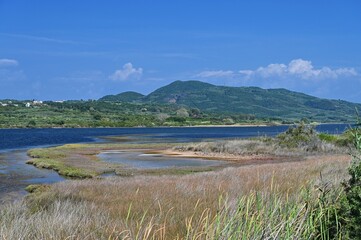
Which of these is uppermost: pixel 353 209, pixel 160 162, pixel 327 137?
pixel 353 209

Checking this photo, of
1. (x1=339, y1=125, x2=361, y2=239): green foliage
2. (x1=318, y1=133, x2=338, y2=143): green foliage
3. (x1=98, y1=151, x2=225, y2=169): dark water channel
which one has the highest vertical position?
(x1=339, y1=125, x2=361, y2=239): green foliage

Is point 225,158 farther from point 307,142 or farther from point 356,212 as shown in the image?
point 356,212

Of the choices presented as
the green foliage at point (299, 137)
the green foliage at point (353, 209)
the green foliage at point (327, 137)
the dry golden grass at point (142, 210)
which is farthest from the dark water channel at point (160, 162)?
the green foliage at point (353, 209)

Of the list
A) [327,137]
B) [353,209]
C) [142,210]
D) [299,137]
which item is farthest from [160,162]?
[353,209]

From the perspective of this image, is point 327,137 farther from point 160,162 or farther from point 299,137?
point 160,162

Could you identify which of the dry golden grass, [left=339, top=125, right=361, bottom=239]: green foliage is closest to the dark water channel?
the dry golden grass

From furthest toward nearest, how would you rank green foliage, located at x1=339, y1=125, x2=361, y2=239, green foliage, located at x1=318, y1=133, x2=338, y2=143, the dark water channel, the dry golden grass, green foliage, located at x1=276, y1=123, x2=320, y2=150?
green foliage, located at x1=318, y1=133, x2=338, y2=143 < green foliage, located at x1=276, y1=123, x2=320, y2=150 < the dark water channel < the dry golden grass < green foliage, located at x1=339, y1=125, x2=361, y2=239

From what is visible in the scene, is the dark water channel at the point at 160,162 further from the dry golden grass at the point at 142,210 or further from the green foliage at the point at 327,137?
the dry golden grass at the point at 142,210

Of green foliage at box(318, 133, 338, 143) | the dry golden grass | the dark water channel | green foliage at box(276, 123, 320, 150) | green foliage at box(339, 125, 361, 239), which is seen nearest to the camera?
green foliage at box(339, 125, 361, 239)

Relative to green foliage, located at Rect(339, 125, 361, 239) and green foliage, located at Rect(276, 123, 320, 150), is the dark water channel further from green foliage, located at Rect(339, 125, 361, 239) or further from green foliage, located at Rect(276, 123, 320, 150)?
green foliage, located at Rect(339, 125, 361, 239)

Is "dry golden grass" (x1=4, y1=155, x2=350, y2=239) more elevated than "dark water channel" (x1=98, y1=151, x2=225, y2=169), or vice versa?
"dry golden grass" (x1=4, y1=155, x2=350, y2=239)

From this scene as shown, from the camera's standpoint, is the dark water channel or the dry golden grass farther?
the dark water channel

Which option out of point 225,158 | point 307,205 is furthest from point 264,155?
point 307,205

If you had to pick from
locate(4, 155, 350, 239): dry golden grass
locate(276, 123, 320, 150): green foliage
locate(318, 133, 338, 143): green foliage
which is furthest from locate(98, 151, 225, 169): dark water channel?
locate(4, 155, 350, 239): dry golden grass
